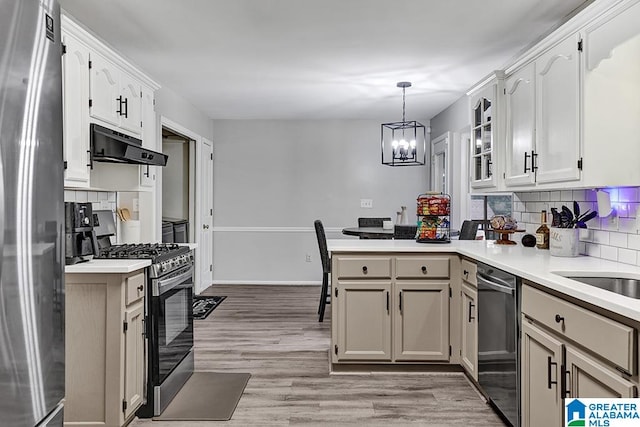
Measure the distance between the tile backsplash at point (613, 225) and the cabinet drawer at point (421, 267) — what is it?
83 cm

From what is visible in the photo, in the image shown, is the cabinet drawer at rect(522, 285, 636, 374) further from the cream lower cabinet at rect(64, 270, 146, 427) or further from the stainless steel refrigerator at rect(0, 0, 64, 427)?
the cream lower cabinet at rect(64, 270, 146, 427)

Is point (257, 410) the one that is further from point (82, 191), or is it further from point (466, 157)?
point (466, 157)

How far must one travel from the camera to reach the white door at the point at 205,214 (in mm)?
6781

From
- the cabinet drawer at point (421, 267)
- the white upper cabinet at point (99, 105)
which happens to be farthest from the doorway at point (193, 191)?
the cabinet drawer at point (421, 267)

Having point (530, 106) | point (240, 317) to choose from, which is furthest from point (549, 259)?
point (240, 317)

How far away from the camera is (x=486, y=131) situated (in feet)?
12.5

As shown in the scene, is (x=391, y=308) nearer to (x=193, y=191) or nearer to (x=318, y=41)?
(x=318, y=41)

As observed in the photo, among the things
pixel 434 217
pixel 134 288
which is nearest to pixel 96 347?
pixel 134 288

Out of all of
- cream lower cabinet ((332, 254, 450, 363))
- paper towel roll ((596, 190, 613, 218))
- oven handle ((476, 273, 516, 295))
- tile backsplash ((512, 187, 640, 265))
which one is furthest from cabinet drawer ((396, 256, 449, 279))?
paper towel roll ((596, 190, 613, 218))

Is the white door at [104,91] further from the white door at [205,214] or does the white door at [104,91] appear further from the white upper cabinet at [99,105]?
the white door at [205,214]

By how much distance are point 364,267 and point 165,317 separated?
4.46ft

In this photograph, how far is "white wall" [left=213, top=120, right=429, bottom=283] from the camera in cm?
738

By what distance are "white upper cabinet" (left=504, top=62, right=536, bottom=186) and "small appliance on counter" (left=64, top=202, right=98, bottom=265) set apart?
2.57m

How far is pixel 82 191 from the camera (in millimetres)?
3303
